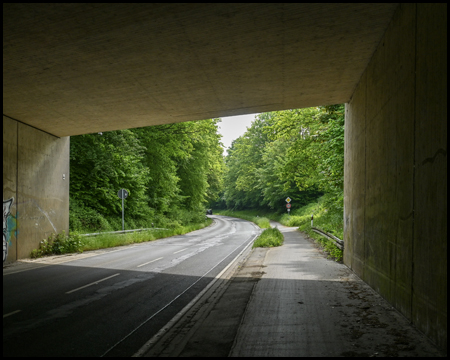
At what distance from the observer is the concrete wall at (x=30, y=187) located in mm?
13188

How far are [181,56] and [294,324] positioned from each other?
237 inches

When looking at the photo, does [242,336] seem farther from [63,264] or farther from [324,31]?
[63,264]

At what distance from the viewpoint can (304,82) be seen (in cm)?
1017

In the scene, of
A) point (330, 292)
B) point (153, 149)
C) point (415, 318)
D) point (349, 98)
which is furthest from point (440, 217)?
point (153, 149)

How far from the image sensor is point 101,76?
31.2 feet

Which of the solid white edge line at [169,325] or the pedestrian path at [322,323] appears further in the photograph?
the solid white edge line at [169,325]

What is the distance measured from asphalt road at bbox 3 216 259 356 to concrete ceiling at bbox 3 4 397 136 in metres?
5.25

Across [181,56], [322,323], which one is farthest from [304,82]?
[322,323]

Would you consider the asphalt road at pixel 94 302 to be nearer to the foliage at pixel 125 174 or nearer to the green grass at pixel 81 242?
the green grass at pixel 81 242

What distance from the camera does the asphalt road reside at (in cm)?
534

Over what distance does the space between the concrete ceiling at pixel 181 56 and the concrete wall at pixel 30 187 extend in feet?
4.76

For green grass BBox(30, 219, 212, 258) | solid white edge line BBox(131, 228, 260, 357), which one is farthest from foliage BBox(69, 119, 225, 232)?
solid white edge line BBox(131, 228, 260, 357)

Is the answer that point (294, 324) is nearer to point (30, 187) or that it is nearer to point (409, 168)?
point (409, 168)

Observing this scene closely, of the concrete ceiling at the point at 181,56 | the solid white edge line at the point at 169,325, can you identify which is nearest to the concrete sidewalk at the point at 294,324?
the solid white edge line at the point at 169,325
